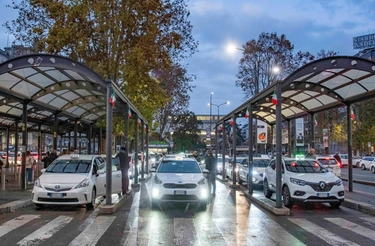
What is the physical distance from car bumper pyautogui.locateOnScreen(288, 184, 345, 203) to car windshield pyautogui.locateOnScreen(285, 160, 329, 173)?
1.28 meters

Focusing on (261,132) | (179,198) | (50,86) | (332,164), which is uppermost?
(50,86)

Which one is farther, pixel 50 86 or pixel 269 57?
pixel 269 57

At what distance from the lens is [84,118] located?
1051 inches

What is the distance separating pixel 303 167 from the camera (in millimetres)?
15359

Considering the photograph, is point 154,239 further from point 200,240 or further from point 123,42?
point 123,42

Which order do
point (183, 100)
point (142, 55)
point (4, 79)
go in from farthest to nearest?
point (183, 100)
point (142, 55)
point (4, 79)

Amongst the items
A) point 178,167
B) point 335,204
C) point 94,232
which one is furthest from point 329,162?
point 94,232

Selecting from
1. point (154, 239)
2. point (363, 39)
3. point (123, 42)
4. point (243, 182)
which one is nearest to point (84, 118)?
point (123, 42)

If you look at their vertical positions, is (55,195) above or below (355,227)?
above

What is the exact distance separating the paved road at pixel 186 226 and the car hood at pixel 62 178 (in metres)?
0.90

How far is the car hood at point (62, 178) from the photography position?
43.1 ft

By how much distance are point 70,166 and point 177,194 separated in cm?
386

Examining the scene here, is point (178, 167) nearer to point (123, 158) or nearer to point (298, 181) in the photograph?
point (123, 158)

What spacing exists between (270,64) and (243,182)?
15802 mm
